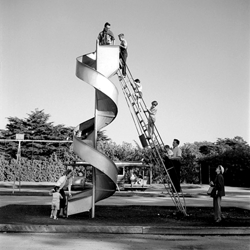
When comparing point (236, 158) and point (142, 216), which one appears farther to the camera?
point (236, 158)

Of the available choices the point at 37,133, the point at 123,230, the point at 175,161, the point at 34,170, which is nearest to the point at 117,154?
the point at 34,170

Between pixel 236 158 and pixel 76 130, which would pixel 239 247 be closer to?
pixel 76 130

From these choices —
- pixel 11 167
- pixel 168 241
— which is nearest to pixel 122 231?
pixel 168 241

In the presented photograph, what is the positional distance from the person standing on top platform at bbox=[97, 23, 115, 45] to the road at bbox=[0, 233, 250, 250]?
6.26m

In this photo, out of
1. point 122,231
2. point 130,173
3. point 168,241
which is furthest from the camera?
point 130,173

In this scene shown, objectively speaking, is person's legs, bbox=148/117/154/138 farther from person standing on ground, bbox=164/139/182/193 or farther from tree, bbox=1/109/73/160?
tree, bbox=1/109/73/160

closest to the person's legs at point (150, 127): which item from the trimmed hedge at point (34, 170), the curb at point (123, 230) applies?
the curb at point (123, 230)

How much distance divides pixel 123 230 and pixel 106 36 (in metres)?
6.21

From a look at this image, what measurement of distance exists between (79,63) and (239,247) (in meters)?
6.65

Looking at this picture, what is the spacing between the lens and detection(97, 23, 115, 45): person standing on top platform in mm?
12766

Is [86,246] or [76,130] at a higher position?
[76,130]

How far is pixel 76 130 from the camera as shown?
41.9 ft

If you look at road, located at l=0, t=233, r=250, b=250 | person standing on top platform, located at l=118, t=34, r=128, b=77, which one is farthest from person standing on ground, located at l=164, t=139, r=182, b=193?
road, located at l=0, t=233, r=250, b=250

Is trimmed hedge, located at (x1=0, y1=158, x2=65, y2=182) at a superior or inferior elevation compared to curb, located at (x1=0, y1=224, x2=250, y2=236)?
superior
